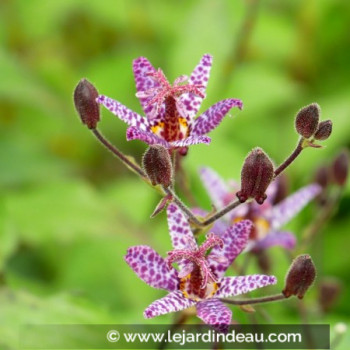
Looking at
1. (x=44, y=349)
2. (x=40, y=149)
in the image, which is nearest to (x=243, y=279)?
(x=44, y=349)

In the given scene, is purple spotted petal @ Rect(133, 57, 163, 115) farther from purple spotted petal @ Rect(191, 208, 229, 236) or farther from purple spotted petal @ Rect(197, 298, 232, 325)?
purple spotted petal @ Rect(197, 298, 232, 325)

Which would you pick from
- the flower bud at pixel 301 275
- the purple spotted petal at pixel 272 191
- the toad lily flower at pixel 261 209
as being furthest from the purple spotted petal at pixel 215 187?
the flower bud at pixel 301 275

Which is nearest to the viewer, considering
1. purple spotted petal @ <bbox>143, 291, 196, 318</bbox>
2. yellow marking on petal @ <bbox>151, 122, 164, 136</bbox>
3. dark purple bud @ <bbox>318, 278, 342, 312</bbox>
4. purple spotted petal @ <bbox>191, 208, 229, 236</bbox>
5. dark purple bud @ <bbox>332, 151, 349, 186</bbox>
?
purple spotted petal @ <bbox>143, 291, 196, 318</bbox>

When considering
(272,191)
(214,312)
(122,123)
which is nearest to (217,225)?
(272,191)

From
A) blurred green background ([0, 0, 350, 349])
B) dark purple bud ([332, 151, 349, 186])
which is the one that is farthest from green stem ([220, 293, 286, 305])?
blurred green background ([0, 0, 350, 349])

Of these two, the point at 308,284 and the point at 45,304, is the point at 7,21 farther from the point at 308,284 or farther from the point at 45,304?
the point at 308,284

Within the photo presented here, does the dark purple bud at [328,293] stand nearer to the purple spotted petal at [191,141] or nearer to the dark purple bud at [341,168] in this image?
the dark purple bud at [341,168]
